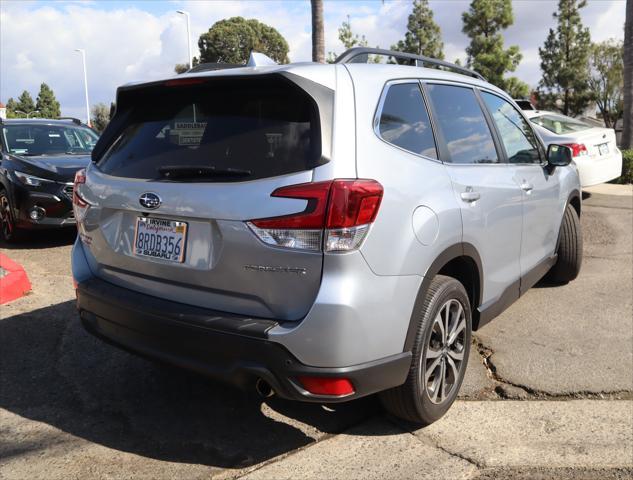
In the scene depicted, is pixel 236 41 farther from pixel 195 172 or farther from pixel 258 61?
pixel 195 172

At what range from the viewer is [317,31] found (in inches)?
509

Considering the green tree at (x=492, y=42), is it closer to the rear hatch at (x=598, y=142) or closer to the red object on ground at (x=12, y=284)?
the rear hatch at (x=598, y=142)

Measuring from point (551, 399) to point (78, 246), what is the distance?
2.94 metres

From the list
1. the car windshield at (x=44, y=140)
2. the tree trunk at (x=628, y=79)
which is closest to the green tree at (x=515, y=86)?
the tree trunk at (x=628, y=79)

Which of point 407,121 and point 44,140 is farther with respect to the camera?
point 44,140

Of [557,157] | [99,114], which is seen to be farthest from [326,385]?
[99,114]

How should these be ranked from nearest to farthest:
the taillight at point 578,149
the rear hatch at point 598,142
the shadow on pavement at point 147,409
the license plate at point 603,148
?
the shadow on pavement at point 147,409 < the taillight at point 578,149 < the rear hatch at point 598,142 < the license plate at point 603,148

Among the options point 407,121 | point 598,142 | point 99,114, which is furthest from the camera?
point 99,114

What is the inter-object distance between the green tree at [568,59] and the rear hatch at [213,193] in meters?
32.4

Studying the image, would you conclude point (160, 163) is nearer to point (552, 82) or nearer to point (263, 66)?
point (263, 66)

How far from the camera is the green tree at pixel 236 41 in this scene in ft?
174

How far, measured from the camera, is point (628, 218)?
8.52m

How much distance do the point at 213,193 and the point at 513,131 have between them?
103 inches

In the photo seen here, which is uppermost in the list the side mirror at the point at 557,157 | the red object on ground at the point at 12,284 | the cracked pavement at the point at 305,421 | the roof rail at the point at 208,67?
the roof rail at the point at 208,67
